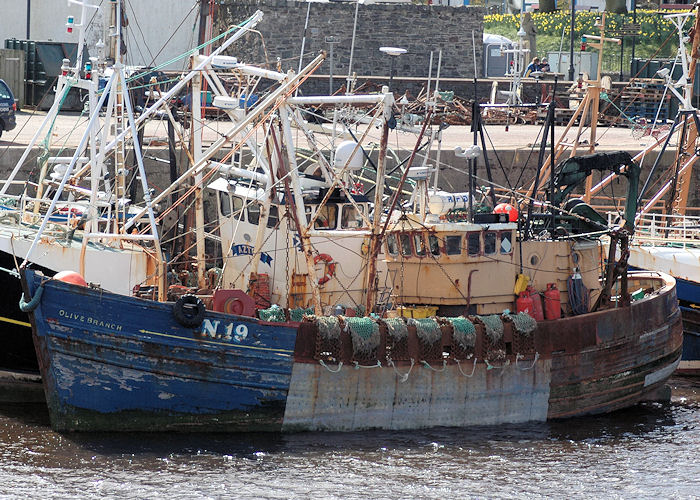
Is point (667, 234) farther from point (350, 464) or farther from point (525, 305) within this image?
point (350, 464)

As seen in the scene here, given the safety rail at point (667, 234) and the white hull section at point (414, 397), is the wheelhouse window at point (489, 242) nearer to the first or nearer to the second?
the white hull section at point (414, 397)

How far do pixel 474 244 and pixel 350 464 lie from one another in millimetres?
3705

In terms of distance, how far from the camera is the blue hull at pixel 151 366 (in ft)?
47.7

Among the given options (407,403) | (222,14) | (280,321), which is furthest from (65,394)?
(222,14)

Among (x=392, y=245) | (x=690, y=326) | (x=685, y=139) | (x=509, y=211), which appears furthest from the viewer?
(x=685, y=139)

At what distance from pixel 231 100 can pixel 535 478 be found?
651 cm

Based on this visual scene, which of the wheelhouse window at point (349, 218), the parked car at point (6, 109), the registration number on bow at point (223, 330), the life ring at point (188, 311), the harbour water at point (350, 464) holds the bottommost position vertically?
the harbour water at point (350, 464)

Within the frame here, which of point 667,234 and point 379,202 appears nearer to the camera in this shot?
point 379,202

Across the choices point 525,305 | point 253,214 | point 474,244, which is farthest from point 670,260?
point 253,214

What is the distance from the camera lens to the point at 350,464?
14.6 meters

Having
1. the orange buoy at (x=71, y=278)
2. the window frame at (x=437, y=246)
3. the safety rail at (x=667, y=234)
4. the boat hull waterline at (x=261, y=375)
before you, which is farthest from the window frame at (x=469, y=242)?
the orange buoy at (x=71, y=278)

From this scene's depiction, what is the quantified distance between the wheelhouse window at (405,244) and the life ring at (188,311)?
10.5 ft

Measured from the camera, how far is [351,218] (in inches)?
680

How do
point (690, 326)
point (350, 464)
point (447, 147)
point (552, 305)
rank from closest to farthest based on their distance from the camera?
point (350, 464) → point (552, 305) → point (690, 326) → point (447, 147)
